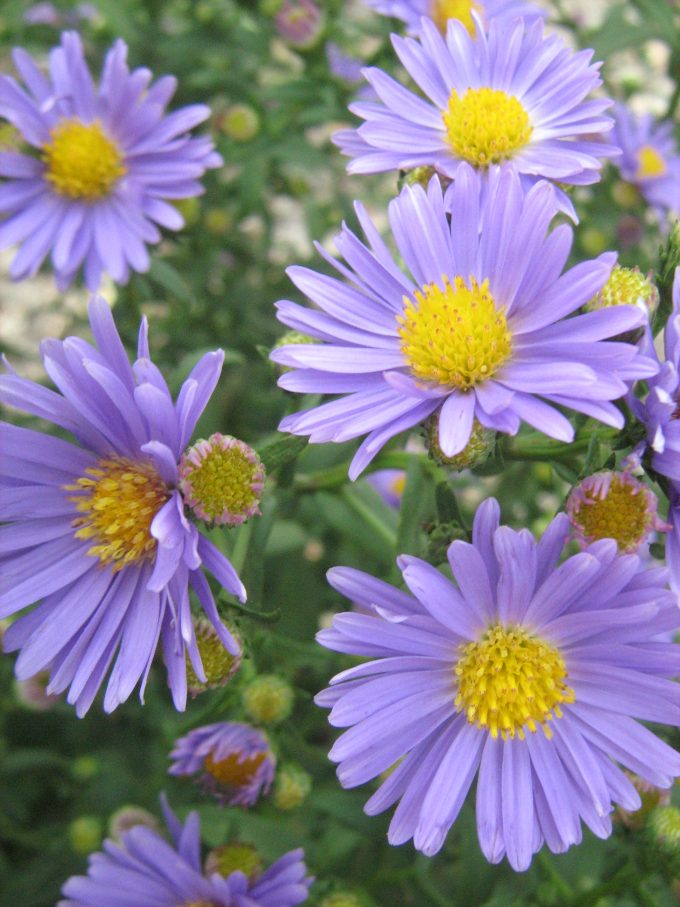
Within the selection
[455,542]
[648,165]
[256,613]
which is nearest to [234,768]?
[256,613]

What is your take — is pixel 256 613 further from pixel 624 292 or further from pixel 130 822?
pixel 130 822

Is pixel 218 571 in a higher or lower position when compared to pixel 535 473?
lower

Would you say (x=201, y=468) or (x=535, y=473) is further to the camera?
(x=535, y=473)

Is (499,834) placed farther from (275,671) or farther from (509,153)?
(509,153)

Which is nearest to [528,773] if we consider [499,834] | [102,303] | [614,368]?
[499,834]

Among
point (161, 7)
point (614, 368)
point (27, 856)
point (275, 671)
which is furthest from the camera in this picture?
point (161, 7)

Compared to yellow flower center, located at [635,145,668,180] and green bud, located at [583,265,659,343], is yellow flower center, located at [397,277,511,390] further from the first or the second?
yellow flower center, located at [635,145,668,180]
